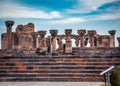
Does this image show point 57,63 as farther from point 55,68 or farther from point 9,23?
point 9,23

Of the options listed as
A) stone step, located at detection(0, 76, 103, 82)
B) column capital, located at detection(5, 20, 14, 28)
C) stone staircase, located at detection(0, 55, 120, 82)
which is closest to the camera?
stone step, located at detection(0, 76, 103, 82)

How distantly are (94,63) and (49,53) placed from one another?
3725 millimetres

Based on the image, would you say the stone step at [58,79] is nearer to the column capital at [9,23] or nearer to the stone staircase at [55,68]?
the stone staircase at [55,68]

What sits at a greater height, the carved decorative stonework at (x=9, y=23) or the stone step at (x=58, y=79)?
the carved decorative stonework at (x=9, y=23)

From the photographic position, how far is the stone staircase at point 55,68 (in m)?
22.3

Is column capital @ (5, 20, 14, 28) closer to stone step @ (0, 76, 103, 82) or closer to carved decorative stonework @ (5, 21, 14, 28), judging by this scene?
carved decorative stonework @ (5, 21, 14, 28)

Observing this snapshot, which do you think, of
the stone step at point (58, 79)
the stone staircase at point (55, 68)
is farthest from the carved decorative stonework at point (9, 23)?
the stone step at point (58, 79)

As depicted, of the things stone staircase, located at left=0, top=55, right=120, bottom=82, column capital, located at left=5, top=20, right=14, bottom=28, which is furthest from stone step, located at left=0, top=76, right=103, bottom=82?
column capital, located at left=5, top=20, right=14, bottom=28

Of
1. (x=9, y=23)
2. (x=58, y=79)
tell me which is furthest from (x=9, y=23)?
(x=58, y=79)

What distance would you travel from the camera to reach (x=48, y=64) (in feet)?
78.6

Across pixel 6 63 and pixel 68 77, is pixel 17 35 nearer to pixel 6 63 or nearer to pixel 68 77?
pixel 6 63

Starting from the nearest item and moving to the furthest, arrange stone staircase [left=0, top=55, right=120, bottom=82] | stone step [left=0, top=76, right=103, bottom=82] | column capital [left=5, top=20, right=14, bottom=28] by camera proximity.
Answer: stone step [left=0, top=76, right=103, bottom=82]
stone staircase [left=0, top=55, right=120, bottom=82]
column capital [left=5, top=20, right=14, bottom=28]

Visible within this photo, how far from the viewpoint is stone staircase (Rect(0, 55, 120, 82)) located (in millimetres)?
22266

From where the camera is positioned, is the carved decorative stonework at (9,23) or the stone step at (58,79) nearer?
the stone step at (58,79)
